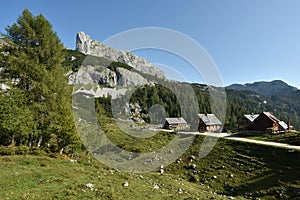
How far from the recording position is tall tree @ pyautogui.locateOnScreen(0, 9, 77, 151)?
2020cm

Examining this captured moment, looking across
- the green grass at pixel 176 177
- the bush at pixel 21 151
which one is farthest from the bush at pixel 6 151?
the green grass at pixel 176 177

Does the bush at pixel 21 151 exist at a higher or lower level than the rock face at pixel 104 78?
lower

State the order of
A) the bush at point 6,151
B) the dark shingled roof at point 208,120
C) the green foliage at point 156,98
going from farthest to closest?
the green foliage at point 156,98 → the dark shingled roof at point 208,120 → the bush at point 6,151

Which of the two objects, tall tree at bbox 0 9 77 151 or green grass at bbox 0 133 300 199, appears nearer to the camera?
green grass at bbox 0 133 300 199

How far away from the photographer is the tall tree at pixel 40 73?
20.2 m

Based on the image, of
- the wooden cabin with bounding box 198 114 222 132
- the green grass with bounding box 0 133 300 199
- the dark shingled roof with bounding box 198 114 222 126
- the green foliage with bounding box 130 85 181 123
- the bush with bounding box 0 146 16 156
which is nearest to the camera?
the green grass with bounding box 0 133 300 199

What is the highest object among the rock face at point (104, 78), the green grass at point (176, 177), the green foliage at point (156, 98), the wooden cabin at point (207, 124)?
the rock face at point (104, 78)

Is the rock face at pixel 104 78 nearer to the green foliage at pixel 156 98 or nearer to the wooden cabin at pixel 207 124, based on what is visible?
the green foliage at pixel 156 98

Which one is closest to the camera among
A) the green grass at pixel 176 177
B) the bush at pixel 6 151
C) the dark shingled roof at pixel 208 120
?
the green grass at pixel 176 177

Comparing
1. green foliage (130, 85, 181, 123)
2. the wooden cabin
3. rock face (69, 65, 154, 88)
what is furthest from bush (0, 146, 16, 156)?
rock face (69, 65, 154, 88)

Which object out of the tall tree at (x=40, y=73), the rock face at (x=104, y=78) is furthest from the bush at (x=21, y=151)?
the rock face at (x=104, y=78)

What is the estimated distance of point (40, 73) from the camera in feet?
67.2

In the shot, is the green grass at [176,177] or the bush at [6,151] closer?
the green grass at [176,177]

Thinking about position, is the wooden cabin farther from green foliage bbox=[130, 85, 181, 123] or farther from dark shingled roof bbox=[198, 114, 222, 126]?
green foliage bbox=[130, 85, 181, 123]
